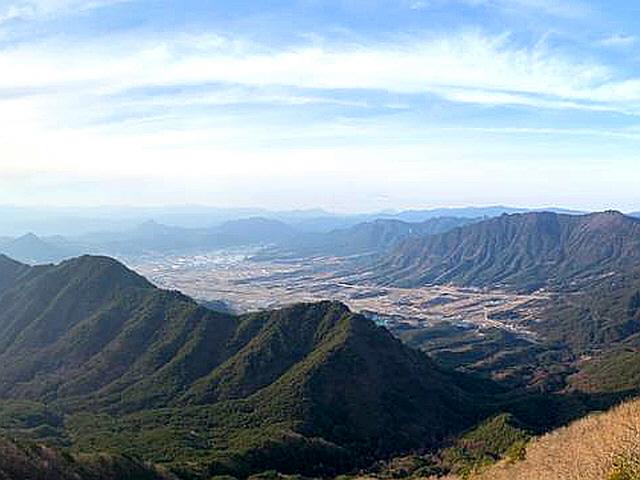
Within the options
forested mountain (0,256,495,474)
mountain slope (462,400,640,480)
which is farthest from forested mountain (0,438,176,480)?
mountain slope (462,400,640,480)

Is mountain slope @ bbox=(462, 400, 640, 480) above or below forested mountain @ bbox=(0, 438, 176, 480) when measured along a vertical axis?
above

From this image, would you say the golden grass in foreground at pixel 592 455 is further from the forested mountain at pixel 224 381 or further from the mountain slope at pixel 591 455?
the forested mountain at pixel 224 381

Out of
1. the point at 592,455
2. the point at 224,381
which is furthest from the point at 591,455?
the point at 224,381

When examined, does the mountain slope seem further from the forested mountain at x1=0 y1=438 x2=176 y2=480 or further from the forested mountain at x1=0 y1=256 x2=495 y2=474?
the forested mountain at x1=0 y1=256 x2=495 y2=474

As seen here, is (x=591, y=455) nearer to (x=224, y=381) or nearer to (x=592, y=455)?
(x=592, y=455)

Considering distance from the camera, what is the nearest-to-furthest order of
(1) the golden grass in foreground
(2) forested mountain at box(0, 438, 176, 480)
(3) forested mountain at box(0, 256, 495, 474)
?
(1) the golden grass in foreground, (2) forested mountain at box(0, 438, 176, 480), (3) forested mountain at box(0, 256, 495, 474)

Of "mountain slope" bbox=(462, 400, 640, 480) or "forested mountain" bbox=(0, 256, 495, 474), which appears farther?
"forested mountain" bbox=(0, 256, 495, 474)

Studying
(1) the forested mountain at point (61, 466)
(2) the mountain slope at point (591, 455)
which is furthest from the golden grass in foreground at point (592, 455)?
(1) the forested mountain at point (61, 466)

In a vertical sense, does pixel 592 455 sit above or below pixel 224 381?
above
